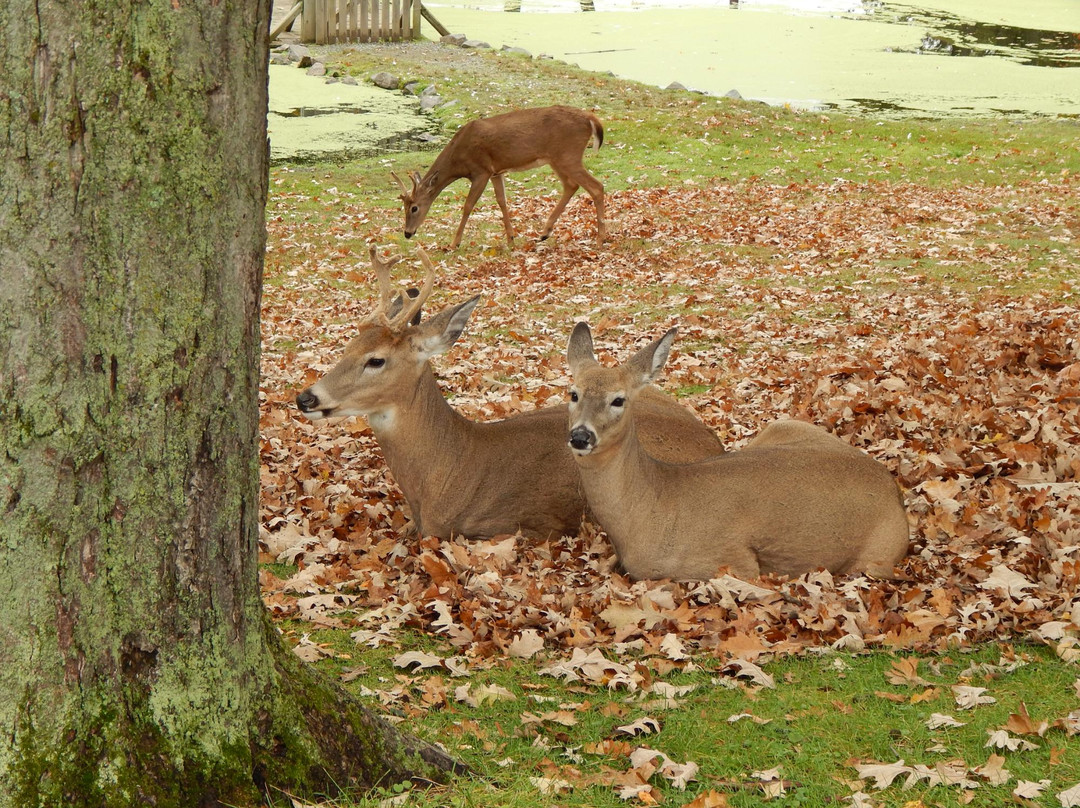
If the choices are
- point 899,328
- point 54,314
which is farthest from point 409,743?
point 899,328

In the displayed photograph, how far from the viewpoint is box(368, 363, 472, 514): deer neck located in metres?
A: 6.91

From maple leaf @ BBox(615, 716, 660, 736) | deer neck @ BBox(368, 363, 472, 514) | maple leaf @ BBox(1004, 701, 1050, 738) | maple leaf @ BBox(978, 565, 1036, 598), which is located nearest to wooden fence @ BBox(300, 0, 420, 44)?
deer neck @ BBox(368, 363, 472, 514)

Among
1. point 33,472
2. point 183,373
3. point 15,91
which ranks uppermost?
point 15,91

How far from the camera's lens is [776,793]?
3.94 metres

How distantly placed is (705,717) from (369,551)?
9.12 feet

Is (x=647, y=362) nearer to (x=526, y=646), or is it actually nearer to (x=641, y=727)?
(x=526, y=646)

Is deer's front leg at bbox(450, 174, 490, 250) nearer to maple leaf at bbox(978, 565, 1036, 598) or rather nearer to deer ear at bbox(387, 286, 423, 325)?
deer ear at bbox(387, 286, 423, 325)

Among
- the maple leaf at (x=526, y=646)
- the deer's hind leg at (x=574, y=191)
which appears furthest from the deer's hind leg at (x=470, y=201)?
the maple leaf at (x=526, y=646)

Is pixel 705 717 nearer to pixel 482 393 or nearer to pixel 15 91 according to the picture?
pixel 15 91

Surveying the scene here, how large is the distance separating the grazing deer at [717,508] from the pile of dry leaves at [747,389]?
196mm

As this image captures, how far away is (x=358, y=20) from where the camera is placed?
109ft

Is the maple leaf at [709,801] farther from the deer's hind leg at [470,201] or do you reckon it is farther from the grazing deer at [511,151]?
the grazing deer at [511,151]

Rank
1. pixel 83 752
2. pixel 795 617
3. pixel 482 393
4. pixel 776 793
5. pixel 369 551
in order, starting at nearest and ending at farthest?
pixel 83 752 → pixel 776 793 → pixel 795 617 → pixel 369 551 → pixel 482 393

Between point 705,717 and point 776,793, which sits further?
point 705,717
